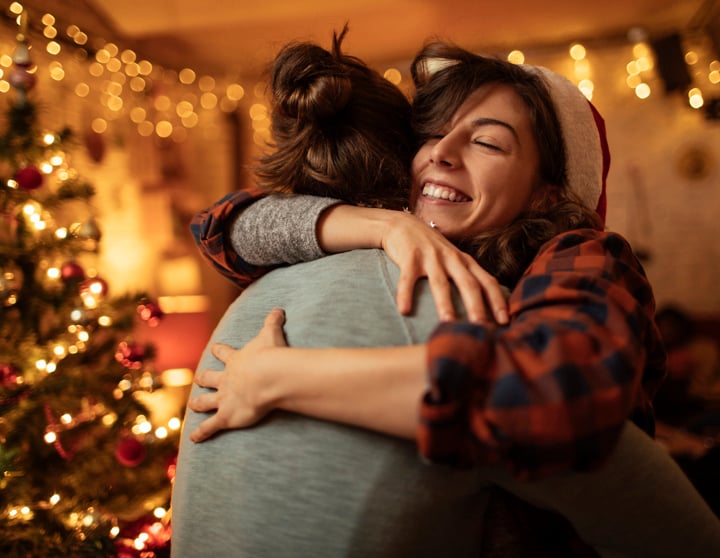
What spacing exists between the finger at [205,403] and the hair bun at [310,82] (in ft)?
1.73

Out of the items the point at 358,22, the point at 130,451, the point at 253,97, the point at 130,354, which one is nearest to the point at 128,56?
the point at 253,97

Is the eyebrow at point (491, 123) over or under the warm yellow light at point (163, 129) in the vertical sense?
over

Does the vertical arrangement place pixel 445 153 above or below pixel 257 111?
below

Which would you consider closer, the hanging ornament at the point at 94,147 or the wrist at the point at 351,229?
the wrist at the point at 351,229

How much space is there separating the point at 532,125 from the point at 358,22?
307cm

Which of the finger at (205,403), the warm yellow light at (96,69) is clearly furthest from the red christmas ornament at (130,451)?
the warm yellow light at (96,69)

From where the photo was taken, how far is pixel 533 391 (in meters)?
0.58

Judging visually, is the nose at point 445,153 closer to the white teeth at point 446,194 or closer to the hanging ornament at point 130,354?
the white teeth at point 446,194

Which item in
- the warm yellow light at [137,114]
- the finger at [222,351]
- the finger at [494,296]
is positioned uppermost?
the warm yellow light at [137,114]

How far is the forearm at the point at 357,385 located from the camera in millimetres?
645

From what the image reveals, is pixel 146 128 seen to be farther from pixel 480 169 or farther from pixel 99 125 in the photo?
pixel 480 169

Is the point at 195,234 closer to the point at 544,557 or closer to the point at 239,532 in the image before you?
the point at 239,532

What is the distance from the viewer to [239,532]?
29.6 inches

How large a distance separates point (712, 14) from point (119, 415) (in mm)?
4372
